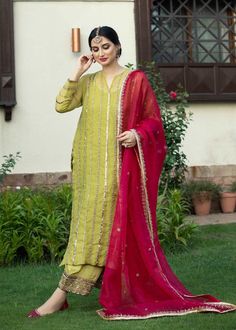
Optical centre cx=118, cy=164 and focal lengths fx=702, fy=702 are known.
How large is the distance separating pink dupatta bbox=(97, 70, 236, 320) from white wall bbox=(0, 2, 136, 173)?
5755mm

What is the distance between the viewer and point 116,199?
13.4 feet

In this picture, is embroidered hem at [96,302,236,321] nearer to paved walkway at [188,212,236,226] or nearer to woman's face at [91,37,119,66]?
woman's face at [91,37,119,66]

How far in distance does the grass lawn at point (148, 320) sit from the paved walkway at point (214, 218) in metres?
0.88

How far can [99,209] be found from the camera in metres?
4.09

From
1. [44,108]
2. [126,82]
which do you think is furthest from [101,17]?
[126,82]

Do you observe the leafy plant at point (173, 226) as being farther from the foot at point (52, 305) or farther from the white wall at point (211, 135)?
the white wall at point (211, 135)

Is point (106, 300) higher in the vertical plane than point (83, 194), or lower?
lower

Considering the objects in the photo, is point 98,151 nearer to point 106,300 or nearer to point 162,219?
point 106,300

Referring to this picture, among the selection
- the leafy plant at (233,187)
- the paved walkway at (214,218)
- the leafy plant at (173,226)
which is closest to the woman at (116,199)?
the leafy plant at (173,226)

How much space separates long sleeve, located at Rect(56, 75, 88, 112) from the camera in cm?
419

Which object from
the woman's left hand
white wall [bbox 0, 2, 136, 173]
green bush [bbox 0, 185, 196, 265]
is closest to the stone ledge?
white wall [bbox 0, 2, 136, 173]

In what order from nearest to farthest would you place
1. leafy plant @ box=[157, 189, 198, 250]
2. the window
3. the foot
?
the foot → leafy plant @ box=[157, 189, 198, 250] → the window

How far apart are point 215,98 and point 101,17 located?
6.69ft

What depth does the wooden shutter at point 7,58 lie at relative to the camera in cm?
963
